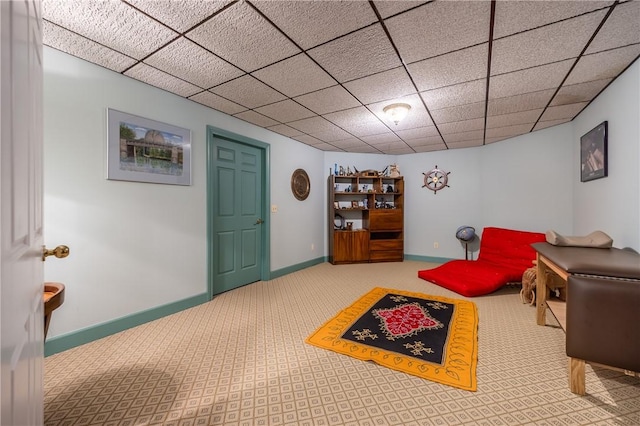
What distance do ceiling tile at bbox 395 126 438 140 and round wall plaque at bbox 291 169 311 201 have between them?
68.9 inches

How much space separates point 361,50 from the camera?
1947mm

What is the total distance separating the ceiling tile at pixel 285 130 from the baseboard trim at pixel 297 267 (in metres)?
Answer: 2.19

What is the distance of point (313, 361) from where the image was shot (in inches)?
74.4

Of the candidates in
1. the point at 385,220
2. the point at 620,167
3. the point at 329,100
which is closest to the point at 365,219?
the point at 385,220

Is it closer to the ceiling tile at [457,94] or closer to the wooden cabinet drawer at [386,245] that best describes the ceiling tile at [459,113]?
the ceiling tile at [457,94]

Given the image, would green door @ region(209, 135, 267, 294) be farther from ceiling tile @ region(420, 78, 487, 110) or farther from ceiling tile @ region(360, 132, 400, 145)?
ceiling tile @ region(420, 78, 487, 110)

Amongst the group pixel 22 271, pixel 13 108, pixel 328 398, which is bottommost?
pixel 328 398

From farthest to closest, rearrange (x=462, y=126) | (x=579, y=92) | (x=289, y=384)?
(x=462, y=126) → (x=579, y=92) → (x=289, y=384)

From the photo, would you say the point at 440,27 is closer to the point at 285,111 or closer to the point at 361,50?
the point at 361,50

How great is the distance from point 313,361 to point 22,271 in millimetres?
1684

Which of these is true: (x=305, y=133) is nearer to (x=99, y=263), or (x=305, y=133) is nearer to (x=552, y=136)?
(x=99, y=263)

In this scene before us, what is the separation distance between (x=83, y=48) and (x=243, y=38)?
4.10 feet

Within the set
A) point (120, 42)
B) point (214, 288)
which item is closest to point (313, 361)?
point (214, 288)

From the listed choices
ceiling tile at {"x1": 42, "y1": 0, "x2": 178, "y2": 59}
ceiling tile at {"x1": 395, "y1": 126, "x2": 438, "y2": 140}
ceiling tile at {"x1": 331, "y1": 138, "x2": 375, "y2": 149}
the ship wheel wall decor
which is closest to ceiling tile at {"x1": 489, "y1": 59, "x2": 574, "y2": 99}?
ceiling tile at {"x1": 395, "y1": 126, "x2": 438, "y2": 140}
